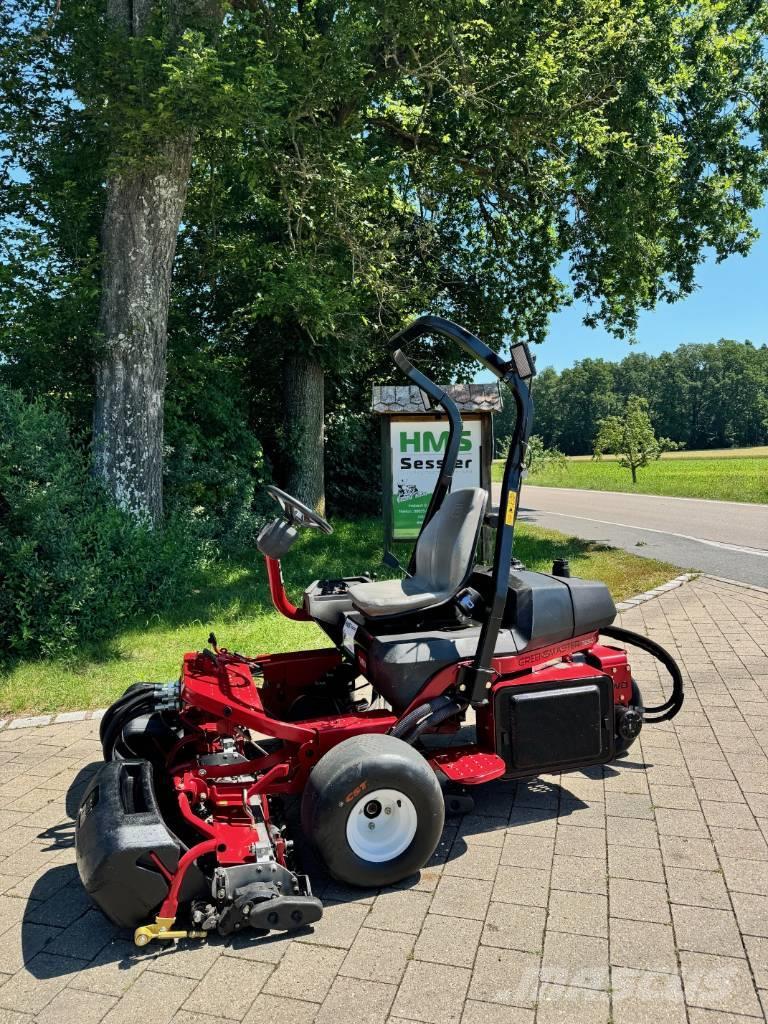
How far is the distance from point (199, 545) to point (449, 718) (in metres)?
6.27

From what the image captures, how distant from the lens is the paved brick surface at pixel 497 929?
2.63m

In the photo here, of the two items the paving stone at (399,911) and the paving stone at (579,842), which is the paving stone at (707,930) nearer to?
the paving stone at (579,842)

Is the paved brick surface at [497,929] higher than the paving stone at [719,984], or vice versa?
the paving stone at [719,984]

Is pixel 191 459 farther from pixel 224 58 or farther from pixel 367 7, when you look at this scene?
pixel 367 7

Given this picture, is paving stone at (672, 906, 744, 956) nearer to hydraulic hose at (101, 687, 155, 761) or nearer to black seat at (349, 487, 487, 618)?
black seat at (349, 487, 487, 618)

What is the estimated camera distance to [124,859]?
288 centimetres

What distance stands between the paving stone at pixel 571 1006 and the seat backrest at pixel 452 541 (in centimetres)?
180

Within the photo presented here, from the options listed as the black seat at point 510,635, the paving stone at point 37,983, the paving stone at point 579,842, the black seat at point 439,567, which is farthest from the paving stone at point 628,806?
the paving stone at point 37,983

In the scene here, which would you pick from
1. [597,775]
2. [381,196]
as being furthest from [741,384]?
[597,775]

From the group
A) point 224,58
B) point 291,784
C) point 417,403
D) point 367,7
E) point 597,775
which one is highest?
point 367,7

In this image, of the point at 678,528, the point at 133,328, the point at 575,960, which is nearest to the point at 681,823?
the point at 575,960

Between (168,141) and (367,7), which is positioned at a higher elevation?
(367,7)

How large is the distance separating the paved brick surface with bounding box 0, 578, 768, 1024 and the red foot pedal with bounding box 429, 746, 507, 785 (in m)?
0.34

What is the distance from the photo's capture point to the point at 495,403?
33.6 feet
